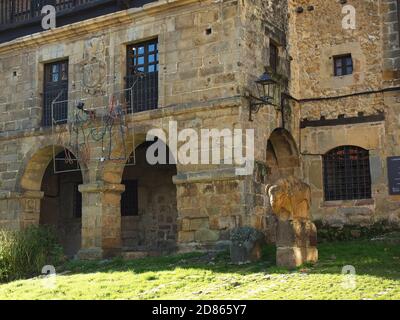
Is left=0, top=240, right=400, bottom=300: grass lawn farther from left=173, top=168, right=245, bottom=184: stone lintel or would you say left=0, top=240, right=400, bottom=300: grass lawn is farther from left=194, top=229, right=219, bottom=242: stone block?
left=173, top=168, right=245, bottom=184: stone lintel

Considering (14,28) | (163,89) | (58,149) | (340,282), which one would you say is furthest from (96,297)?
(14,28)

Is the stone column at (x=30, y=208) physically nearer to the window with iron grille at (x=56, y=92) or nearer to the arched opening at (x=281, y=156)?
the window with iron grille at (x=56, y=92)

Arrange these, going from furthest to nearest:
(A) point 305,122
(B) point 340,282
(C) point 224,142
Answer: (A) point 305,122, (C) point 224,142, (B) point 340,282

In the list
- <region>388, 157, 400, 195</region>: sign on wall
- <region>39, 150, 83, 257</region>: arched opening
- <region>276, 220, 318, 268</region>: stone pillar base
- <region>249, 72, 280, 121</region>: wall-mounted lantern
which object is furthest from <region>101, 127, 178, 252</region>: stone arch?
<region>276, 220, 318, 268</region>: stone pillar base

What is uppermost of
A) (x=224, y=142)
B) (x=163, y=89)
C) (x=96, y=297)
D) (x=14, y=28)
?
(x=14, y=28)

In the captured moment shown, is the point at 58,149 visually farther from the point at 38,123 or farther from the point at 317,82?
the point at 317,82

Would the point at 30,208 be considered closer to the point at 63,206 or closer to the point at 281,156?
the point at 63,206

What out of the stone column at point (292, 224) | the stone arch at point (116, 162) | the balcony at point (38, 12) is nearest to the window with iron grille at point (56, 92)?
the balcony at point (38, 12)

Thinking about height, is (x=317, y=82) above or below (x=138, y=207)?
above

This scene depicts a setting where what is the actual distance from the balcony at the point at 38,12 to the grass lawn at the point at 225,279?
19.9 feet

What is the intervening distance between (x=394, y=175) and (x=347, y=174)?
1.10m

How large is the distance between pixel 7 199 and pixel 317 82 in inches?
313

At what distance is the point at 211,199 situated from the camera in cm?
1320

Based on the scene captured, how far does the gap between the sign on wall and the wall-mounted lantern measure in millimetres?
2766
